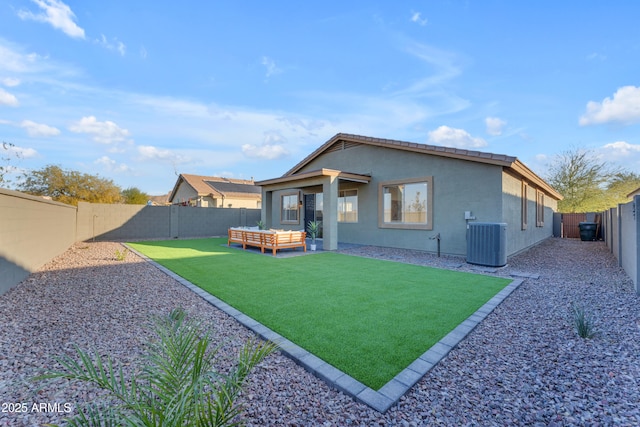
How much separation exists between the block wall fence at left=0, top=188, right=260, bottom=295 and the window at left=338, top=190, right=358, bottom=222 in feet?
24.8

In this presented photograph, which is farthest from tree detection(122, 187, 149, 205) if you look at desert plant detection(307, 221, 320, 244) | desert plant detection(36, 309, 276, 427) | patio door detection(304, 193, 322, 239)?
desert plant detection(36, 309, 276, 427)

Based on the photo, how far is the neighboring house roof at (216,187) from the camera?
2345 centimetres

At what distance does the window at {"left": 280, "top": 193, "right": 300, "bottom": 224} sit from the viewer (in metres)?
15.0

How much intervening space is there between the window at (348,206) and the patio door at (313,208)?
4.05ft

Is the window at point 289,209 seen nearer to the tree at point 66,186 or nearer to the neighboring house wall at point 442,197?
the neighboring house wall at point 442,197

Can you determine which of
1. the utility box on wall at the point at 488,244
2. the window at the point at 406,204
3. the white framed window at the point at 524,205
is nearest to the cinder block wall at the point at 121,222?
the window at the point at 406,204

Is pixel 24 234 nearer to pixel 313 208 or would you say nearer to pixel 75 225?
pixel 75 225

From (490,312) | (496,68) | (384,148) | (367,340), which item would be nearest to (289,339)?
(367,340)

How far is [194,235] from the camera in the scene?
1616 cm

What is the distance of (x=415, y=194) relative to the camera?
1008 cm

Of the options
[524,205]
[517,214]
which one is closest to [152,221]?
[517,214]

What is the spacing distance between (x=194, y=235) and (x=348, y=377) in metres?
15.7

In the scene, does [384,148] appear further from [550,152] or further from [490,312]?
[550,152]

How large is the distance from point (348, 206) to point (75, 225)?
1249 centimetres
